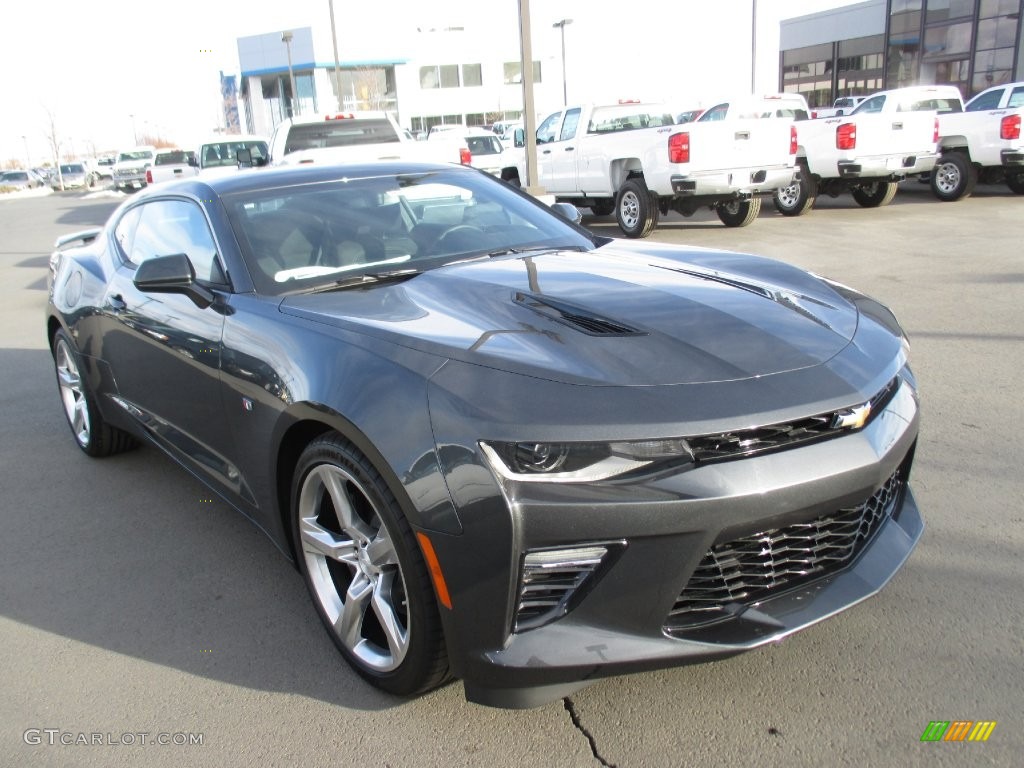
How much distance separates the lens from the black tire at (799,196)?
14.6 meters

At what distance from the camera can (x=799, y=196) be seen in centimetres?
1480

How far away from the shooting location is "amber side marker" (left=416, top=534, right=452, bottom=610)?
2.29 meters

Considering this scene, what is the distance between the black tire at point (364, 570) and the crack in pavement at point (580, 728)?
37 cm

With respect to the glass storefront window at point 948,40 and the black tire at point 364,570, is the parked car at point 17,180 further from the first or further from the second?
the black tire at point 364,570

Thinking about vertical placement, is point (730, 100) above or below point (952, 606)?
above

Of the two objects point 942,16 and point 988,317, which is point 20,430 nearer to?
point 988,317

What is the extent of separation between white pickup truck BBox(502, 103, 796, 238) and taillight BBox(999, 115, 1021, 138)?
13.8 ft

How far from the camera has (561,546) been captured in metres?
2.16

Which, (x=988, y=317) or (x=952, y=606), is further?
(x=988, y=317)

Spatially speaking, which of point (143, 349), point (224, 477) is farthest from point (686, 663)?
point (143, 349)

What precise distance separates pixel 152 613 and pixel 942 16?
3174cm

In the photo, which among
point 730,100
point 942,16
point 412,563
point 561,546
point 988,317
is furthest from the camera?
point 942,16

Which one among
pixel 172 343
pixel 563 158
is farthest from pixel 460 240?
pixel 563 158

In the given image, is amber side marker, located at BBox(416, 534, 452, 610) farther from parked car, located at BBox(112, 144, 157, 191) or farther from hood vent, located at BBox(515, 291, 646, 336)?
parked car, located at BBox(112, 144, 157, 191)
